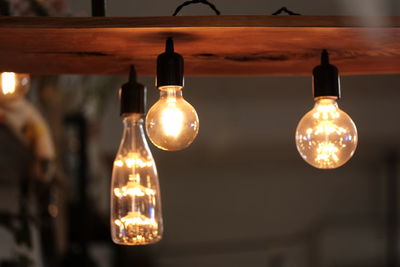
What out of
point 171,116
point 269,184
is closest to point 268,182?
point 269,184

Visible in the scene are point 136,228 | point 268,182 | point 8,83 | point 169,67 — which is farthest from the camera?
point 268,182

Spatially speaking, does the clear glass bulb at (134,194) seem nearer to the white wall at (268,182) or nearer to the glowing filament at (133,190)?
the glowing filament at (133,190)

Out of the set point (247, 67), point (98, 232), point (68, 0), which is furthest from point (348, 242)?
point (247, 67)

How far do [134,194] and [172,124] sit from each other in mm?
196

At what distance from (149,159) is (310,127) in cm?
31

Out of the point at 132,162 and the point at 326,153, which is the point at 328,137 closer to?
the point at 326,153

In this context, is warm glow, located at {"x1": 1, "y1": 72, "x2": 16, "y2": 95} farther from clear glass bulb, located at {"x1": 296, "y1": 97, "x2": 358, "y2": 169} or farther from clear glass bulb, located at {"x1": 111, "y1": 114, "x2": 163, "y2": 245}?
clear glass bulb, located at {"x1": 296, "y1": 97, "x2": 358, "y2": 169}

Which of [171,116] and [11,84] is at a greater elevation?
[11,84]

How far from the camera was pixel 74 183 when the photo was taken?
154 inches

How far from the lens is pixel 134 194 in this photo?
1274 millimetres

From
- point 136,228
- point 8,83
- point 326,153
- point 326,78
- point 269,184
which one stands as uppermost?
point 269,184

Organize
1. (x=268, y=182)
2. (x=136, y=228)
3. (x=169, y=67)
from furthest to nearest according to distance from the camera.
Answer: (x=268, y=182)
(x=136, y=228)
(x=169, y=67)

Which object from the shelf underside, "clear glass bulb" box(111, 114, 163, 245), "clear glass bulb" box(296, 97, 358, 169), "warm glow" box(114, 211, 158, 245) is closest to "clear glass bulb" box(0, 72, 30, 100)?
the shelf underside

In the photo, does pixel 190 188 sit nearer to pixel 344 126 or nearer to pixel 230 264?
pixel 230 264
